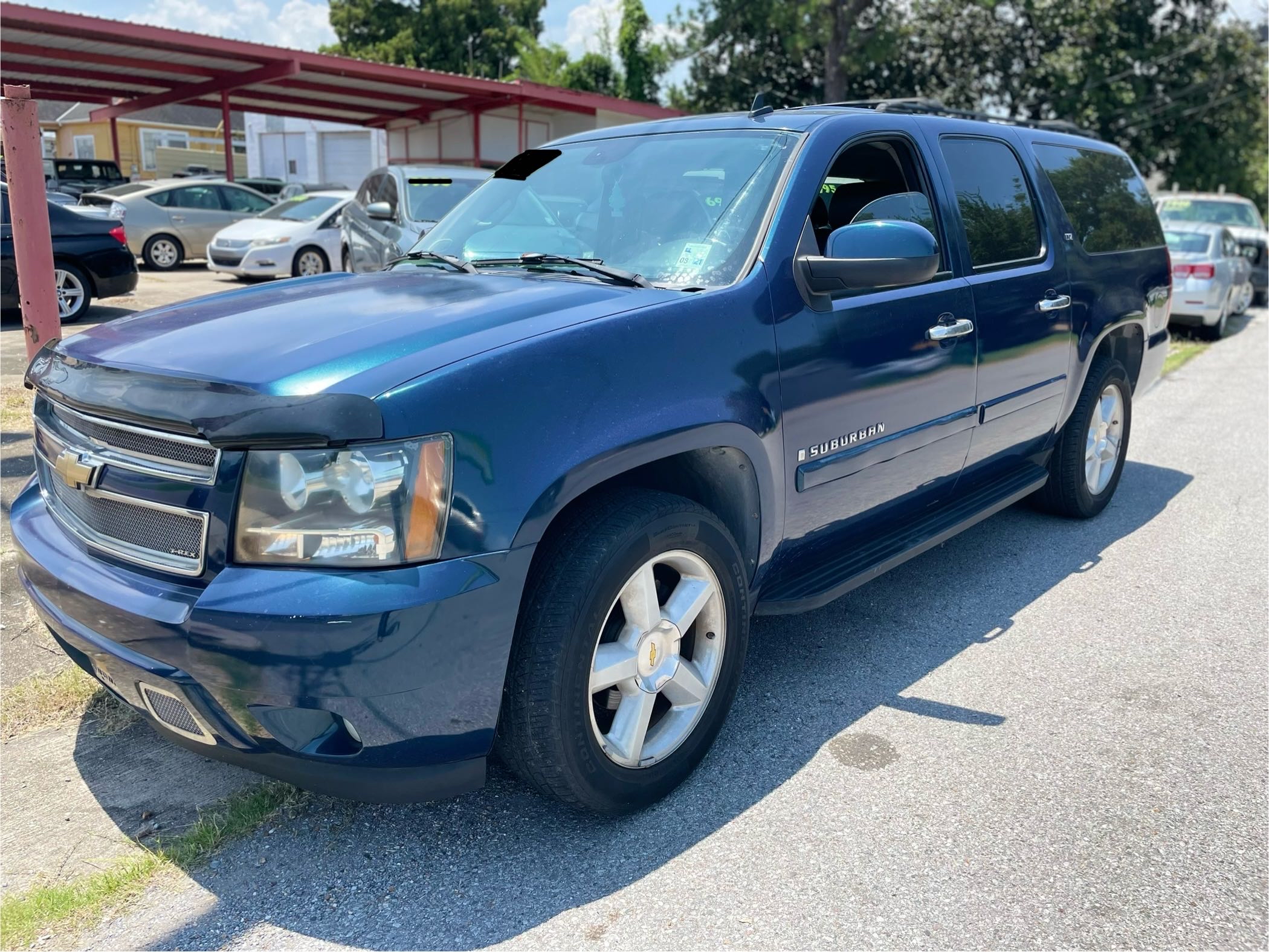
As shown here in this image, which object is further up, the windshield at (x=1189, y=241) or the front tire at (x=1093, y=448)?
the windshield at (x=1189, y=241)

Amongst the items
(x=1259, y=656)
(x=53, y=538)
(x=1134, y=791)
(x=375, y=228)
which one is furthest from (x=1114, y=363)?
(x=375, y=228)

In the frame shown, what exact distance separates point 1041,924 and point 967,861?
0.25 metres

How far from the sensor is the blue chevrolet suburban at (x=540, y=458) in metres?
2.23

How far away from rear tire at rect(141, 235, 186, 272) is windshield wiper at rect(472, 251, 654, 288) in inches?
639

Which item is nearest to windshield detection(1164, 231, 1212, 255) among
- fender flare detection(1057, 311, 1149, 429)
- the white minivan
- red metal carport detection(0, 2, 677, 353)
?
fender flare detection(1057, 311, 1149, 429)

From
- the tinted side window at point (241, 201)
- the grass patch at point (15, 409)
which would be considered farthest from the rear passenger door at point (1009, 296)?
the tinted side window at point (241, 201)

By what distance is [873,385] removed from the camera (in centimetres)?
341

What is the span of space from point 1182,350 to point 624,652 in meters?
11.8

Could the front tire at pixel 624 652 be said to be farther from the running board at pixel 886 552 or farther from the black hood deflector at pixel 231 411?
the black hood deflector at pixel 231 411

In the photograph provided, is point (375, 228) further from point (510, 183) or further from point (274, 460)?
point (274, 460)

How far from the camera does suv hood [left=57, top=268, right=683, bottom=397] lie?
7.71 ft

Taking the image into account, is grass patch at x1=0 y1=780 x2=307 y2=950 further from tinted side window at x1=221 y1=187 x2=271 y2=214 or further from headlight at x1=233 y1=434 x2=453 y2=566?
tinted side window at x1=221 y1=187 x2=271 y2=214

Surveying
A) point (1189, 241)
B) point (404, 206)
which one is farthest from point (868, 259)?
point (1189, 241)

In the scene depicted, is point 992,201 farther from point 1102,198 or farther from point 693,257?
point 693,257
